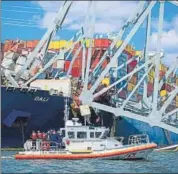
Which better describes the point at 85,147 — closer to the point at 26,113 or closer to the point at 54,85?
the point at 26,113

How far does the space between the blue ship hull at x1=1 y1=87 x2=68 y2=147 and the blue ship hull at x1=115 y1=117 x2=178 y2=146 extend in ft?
30.9

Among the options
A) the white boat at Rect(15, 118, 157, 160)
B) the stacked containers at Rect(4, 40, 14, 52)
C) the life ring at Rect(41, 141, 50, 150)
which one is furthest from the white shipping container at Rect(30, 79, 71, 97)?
the life ring at Rect(41, 141, 50, 150)

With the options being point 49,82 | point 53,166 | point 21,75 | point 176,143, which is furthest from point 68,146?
point 176,143

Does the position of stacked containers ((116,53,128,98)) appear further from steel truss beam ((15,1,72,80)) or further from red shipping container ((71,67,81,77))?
steel truss beam ((15,1,72,80))

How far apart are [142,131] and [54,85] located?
37.4 ft

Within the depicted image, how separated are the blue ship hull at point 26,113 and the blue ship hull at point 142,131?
30.9ft

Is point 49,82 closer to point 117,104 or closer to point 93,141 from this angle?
point 117,104

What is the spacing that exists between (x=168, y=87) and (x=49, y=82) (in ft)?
41.4

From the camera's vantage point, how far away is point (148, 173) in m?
24.0

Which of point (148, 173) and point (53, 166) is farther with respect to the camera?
point (53, 166)

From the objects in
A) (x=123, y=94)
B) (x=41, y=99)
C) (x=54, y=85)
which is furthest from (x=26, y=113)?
(x=123, y=94)

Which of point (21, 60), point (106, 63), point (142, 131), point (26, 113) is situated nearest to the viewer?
point (26, 113)

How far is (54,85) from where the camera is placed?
45.8 meters

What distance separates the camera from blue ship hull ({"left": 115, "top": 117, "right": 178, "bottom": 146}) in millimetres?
50781
